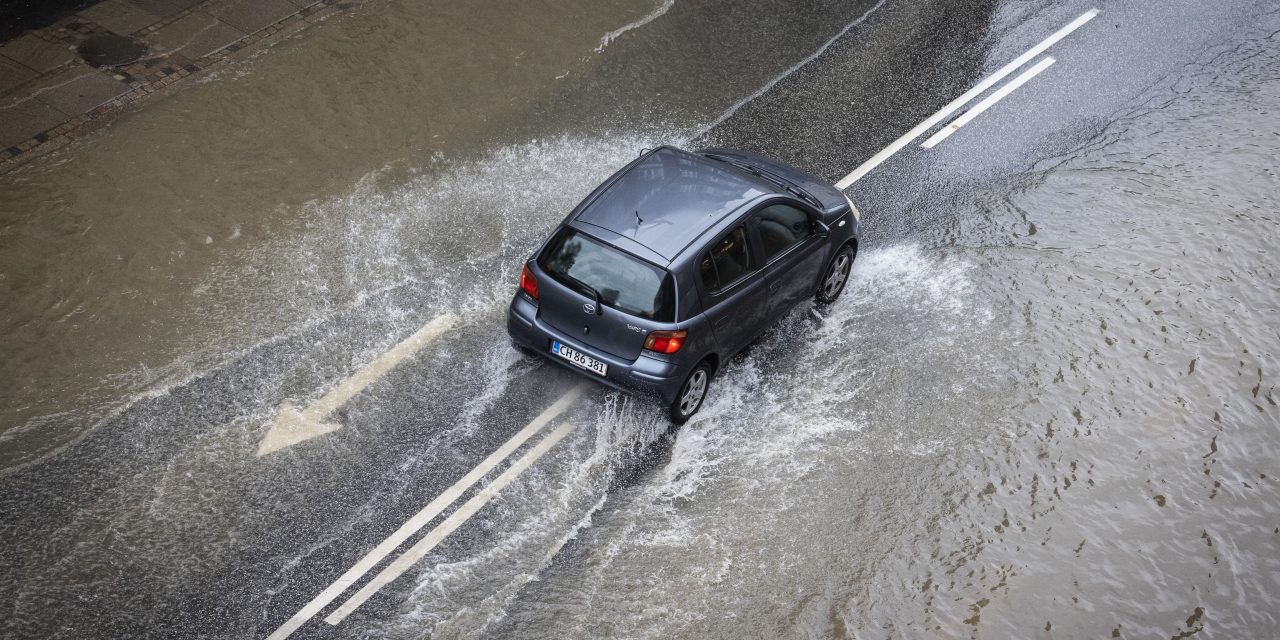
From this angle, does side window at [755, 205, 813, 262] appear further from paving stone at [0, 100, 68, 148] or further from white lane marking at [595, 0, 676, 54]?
paving stone at [0, 100, 68, 148]

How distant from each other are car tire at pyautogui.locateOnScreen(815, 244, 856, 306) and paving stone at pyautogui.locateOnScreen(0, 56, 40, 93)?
844 centimetres

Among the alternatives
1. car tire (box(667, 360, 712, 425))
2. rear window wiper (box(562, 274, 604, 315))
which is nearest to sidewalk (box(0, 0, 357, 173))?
rear window wiper (box(562, 274, 604, 315))

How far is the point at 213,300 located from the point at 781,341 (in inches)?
190

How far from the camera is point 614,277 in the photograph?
8.00 m

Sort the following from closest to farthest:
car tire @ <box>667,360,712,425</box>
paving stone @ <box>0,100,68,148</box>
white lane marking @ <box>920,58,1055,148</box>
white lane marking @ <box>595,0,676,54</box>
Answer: car tire @ <box>667,360,712,425</box>, paving stone @ <box>0,100,68,148</box>, white lane marking @ <box>920,58,1055,148</box>, white lane marking @ <box>595,0,676,54</box>

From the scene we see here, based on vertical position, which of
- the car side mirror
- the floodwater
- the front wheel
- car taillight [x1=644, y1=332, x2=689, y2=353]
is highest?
car taillight [x1=644, y1=332, x2=689, y2=353]

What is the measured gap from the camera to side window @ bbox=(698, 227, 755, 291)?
8141mm

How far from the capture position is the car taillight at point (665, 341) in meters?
7.88

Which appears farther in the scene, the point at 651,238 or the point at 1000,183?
the point at 1000,183

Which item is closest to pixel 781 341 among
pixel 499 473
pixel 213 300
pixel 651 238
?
pixel 651 238

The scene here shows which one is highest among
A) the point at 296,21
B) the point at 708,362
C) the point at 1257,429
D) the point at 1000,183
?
the point at 296,21

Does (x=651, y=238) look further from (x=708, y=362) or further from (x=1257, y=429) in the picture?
(x=1257, y=429)

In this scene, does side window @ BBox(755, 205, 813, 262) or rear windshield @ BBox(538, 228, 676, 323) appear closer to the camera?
rear windshield @ BBox(538, 228, 676, 323)

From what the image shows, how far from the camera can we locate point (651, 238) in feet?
26.6
